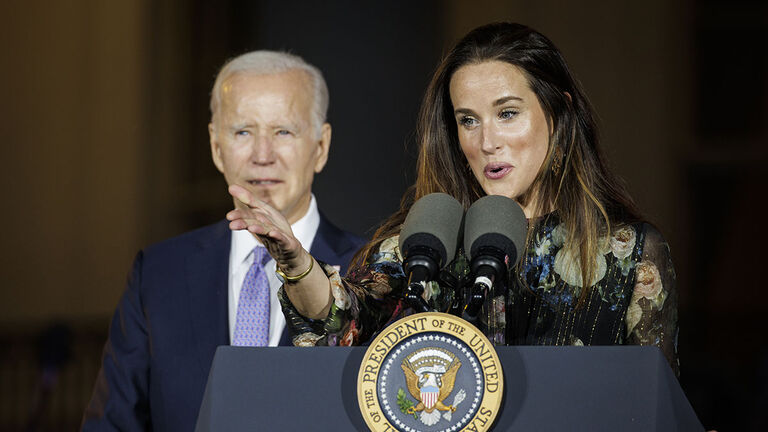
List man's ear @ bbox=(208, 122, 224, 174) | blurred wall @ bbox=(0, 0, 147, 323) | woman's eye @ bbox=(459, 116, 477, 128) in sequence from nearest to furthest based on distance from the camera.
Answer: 1. woman's eye @ bbox=(459, 116, 477, 128)
2. man's ear @ bbox=(208, 122, 224, 174)
3. blurred wall @ bbox=(0, 0, 147, 323)

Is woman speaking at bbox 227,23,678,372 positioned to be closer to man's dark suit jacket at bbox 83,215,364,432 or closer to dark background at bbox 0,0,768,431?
man's dark suit jacket at bbox 83,215,364,432

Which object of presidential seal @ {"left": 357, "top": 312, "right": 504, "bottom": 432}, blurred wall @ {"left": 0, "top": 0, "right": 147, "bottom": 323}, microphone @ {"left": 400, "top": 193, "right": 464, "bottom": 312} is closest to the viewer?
presidential seal @ {"left": 357, "top": 312, "right": 504, "bottom": 432}

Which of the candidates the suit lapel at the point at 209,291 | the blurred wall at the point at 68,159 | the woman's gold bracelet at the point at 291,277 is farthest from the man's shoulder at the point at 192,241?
the blurred wall at the point at 68,159

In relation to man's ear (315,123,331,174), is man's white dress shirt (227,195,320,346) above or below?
below

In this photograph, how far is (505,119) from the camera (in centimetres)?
160

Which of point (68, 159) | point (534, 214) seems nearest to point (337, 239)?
point (534, 214)

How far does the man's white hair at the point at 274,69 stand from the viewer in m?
2.51

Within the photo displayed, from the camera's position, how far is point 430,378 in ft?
3.38

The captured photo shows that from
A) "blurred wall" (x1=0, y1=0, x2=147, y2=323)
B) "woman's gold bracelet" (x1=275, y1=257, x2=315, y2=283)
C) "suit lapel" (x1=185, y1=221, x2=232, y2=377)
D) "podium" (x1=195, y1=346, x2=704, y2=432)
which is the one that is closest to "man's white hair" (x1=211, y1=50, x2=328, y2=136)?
"suit lapel" (x1=185, y1=221, x2=232, y2=377)

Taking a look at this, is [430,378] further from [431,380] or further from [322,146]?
[322,146]

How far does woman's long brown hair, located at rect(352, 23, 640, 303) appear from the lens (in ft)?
5.29

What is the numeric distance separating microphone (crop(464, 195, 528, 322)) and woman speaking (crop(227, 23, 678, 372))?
0.27 m

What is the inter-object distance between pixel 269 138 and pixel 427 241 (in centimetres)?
131

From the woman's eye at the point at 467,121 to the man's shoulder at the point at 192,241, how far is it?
0.89 metres
